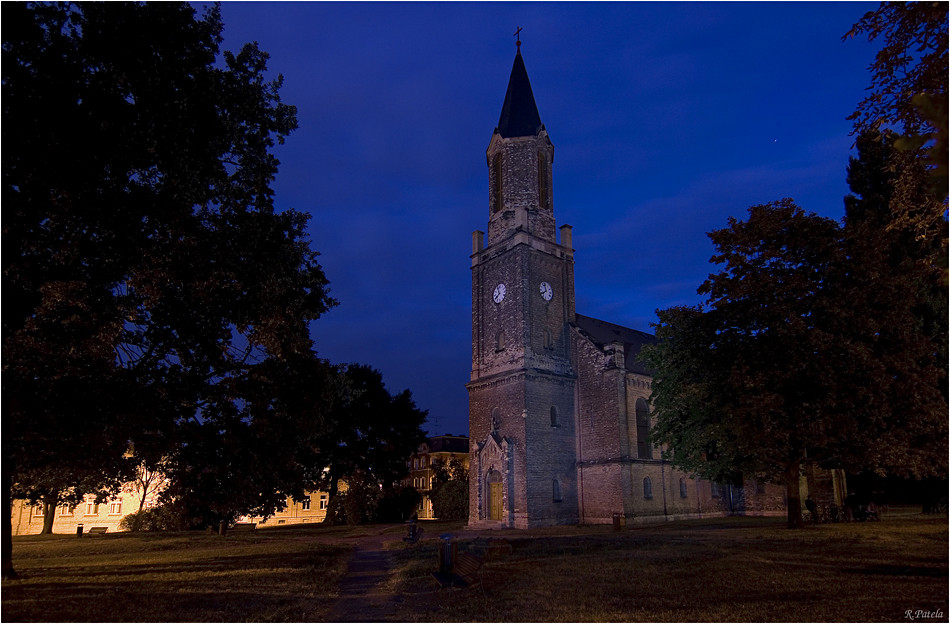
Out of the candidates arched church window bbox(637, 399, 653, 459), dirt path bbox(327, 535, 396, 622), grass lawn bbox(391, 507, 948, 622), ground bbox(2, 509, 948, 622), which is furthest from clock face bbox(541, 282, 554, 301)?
dirt path bbox(327, 535, 396, 622)

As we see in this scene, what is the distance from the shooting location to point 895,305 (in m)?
23.3

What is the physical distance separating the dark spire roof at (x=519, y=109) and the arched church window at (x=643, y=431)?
68.3 feet

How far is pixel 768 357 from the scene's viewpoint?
24.2 m

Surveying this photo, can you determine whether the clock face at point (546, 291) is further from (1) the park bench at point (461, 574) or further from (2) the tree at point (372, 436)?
(1) the park bench at point (461, 574)

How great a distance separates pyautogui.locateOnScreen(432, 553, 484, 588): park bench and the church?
2412cm

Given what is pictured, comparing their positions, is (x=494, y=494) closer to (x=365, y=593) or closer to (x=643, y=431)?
(x=643, y=431)

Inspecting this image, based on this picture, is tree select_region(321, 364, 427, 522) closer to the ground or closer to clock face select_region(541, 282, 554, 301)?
clock face select_region(541, 282, 554, 301)

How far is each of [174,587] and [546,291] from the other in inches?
1257

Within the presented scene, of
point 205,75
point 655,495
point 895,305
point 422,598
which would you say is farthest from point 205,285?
point 655,495

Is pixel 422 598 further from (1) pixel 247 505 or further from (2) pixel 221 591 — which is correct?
(1) pixel 247 505

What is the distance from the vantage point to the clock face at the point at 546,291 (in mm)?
42281

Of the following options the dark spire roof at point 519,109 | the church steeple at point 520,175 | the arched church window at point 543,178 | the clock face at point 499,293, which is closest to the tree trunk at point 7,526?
the clock face at point 499,293

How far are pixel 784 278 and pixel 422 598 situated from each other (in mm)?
19292

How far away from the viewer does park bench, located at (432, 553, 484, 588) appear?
1340cm
